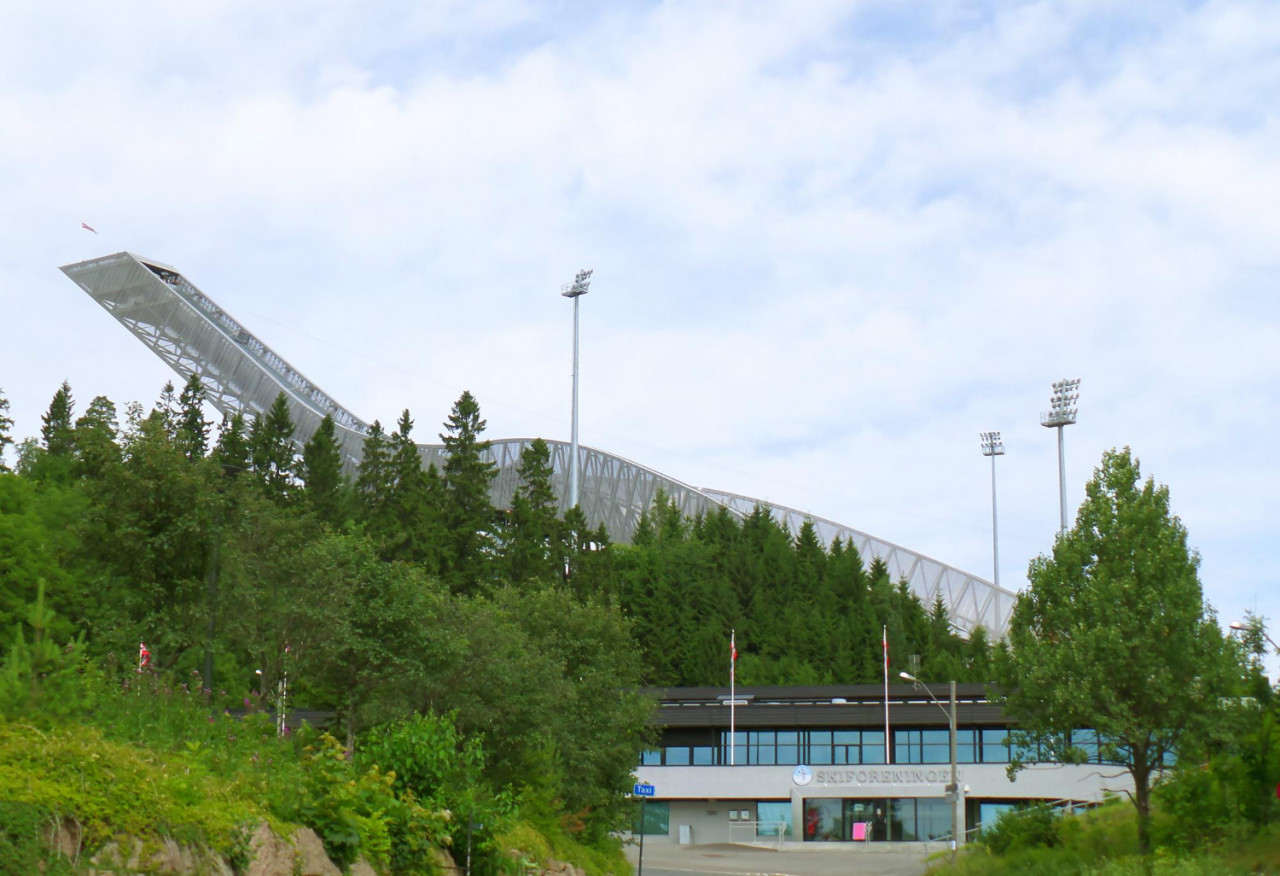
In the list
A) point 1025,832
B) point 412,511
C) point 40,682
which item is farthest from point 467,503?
point 40,682

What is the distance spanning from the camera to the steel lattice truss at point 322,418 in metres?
98.9

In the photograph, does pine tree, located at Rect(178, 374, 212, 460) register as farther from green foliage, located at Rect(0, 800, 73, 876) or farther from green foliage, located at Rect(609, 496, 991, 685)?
green foliage, located at Rect(0, 800, 73, 876)

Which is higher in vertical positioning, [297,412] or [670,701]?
[297,412]

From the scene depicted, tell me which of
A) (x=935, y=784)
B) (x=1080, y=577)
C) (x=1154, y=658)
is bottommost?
(x=935, y=784)

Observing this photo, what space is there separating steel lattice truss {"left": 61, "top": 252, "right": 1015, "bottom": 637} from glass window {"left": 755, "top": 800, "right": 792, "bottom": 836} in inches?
1594

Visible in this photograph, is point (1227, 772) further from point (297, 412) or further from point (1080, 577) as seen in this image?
point (297, 412)

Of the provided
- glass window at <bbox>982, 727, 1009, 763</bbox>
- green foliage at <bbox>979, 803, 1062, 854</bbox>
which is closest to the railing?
glass window at <bbox>982, 727, 1009, 763</bbox>

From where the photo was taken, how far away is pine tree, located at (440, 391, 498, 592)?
73375 mm

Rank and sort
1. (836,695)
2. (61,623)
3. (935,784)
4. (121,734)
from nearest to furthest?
(121,734), (61,623), (935,784), (836,695)

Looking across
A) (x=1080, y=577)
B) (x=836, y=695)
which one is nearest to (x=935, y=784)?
(x=836, y=695)

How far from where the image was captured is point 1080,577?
2883cm

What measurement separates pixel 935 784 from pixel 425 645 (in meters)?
38.3

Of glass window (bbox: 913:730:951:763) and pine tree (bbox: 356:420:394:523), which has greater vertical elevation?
pine tree (bbox: 356:420:394:523)

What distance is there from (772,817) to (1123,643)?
3885 centimetres
